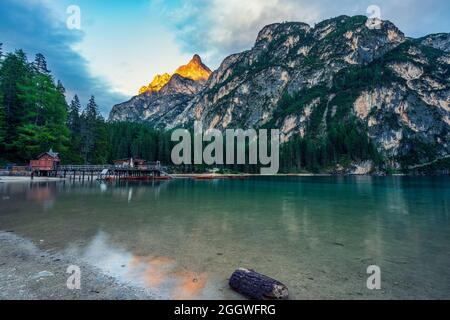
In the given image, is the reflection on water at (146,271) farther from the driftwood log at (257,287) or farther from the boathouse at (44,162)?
the boathouse at (44,162)

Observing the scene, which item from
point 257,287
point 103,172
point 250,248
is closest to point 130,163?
point 103,172

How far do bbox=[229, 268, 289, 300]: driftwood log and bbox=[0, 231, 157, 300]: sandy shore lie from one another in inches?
97.8

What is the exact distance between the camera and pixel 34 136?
54938mm

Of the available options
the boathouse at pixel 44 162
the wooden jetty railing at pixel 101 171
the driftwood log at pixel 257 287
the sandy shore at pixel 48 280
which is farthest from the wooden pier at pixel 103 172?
the driftwood log at pixel 257 287

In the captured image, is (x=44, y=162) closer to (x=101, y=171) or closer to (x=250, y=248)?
(x=101, y=171)

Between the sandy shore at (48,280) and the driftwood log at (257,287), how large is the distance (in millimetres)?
2484

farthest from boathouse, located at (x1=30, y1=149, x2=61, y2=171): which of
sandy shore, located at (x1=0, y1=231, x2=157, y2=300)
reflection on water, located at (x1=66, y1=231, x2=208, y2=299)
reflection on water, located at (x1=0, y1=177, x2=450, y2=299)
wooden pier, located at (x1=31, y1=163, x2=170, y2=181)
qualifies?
reflection on water, located at (x1=66, y1=231, x2=208, y2=299)

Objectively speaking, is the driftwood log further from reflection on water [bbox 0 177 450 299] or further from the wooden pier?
the wooden pier

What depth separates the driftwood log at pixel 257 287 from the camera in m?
6.54

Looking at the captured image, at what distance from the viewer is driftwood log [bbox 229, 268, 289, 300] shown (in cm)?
654

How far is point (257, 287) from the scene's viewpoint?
6.73 meters

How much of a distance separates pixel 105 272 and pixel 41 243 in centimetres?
553

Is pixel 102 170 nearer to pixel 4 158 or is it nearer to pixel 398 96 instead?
pixel 4 158
